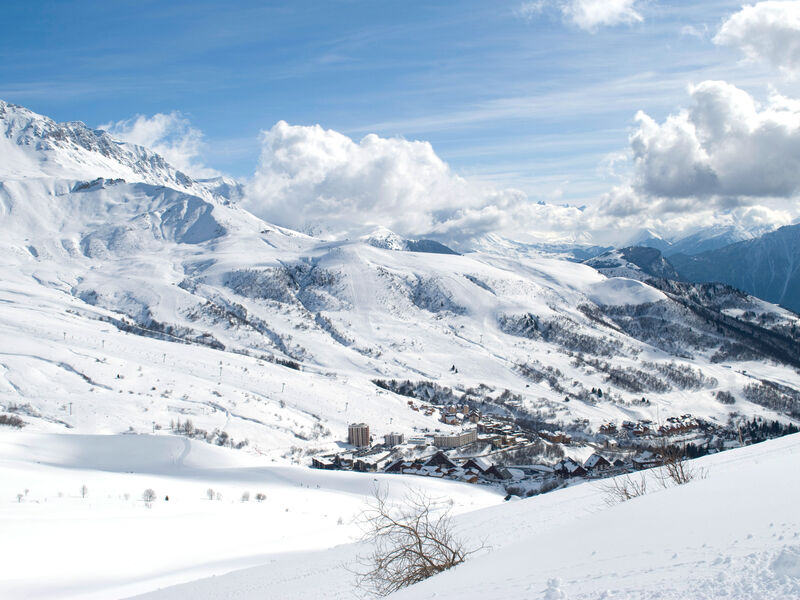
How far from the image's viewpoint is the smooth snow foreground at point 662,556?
17.4 feet

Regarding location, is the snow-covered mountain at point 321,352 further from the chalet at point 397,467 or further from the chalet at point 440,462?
the chalet at point 440,462

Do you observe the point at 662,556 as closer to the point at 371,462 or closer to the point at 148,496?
the point at 148,496

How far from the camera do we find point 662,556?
20.5 ft

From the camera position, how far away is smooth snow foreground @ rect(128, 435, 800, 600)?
209 inches

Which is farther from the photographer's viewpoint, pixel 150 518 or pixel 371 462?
pixel 371 462

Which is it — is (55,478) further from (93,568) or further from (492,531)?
(492,531)

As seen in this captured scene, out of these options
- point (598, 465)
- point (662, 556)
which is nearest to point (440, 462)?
point (598, 465)

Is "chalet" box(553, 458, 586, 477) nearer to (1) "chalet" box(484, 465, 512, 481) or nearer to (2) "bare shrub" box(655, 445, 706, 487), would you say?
(1) "chalet" box(484, 465, 512, 481)

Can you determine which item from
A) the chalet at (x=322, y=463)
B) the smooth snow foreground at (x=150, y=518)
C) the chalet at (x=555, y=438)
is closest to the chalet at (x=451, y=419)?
the chalet at (x=555, y=438)

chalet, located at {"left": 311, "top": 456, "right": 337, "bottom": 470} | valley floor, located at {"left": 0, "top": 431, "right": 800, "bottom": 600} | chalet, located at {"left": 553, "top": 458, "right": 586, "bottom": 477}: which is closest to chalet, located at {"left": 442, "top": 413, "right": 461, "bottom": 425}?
chalet, located at {"left": 311, "top": 456, "right": 337, "bottom": 470}

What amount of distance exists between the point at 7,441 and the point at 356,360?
9437cm

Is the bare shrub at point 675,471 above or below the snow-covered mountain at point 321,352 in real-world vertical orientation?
below

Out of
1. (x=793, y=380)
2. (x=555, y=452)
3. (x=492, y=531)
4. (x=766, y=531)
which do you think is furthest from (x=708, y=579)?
(x=793, y=380)

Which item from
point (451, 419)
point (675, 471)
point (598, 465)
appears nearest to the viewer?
point (675, 471)
